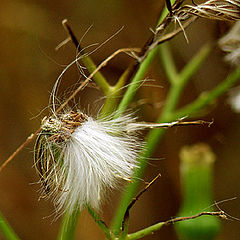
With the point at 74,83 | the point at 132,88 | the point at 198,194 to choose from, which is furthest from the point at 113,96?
the point at 74,83

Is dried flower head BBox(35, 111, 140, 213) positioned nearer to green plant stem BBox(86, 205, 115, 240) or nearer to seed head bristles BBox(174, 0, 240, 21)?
green plant stem BBox(86, 205, 115, 240)

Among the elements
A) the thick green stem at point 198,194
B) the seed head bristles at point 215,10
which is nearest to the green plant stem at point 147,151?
the thick green stem at point 198,194

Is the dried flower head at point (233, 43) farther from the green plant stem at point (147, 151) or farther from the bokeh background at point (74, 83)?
the bokeh background at point (74, 83)

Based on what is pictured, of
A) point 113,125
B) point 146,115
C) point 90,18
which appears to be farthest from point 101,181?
point 90,18

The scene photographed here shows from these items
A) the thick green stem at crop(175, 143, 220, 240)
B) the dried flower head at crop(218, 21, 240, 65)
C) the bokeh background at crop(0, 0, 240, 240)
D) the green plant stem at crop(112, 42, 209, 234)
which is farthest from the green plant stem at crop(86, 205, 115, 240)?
the bokeh background at crop(0, 0, 240, 240)

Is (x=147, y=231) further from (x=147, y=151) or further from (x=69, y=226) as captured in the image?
(x=147, y=151)

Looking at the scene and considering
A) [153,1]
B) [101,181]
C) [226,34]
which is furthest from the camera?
[153,1]

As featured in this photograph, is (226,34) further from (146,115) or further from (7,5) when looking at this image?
(7,5)
